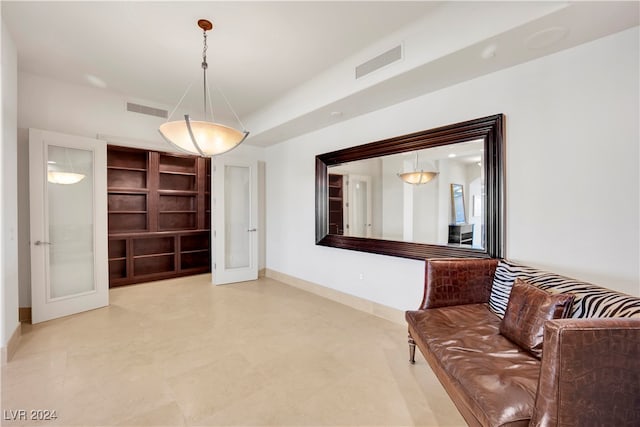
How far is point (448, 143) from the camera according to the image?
2.88 m

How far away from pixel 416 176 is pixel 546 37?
5.04 feet

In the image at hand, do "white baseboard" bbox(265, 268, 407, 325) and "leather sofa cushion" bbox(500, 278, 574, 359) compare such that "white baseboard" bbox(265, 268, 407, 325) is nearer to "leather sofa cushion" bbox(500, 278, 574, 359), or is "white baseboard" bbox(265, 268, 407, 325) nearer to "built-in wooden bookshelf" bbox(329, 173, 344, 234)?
"built-in wooden bookshelf" bbox(329, 173, 344, 234)

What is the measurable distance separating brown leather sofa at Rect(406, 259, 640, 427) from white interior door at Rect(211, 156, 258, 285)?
393 cm

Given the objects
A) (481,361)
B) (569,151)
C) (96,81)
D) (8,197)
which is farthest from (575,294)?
(96,81)

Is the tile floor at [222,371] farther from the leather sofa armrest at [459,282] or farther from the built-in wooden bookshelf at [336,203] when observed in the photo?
the built-in wooden bookshelf at [336,203]

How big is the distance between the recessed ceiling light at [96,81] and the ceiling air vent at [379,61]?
134 inches

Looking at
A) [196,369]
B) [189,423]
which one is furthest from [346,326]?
[189,423]

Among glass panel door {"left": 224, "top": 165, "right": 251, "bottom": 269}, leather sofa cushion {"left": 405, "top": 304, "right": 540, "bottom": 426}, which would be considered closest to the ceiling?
glass panel door {"left": 224, "top": 165, "right": 251, "bottom": 269}

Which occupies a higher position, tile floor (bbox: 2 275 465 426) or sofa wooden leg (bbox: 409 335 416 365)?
sofa wooden leg (bbox: 409 335 416 365)

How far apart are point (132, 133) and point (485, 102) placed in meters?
4.87

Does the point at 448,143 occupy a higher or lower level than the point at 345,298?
higher

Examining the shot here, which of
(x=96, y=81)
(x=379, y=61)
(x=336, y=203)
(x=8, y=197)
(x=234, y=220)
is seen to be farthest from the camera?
(x=234, y=220)

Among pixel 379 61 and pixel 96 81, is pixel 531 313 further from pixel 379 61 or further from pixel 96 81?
pixel 96 81

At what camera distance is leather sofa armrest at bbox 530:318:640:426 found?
1.01m
